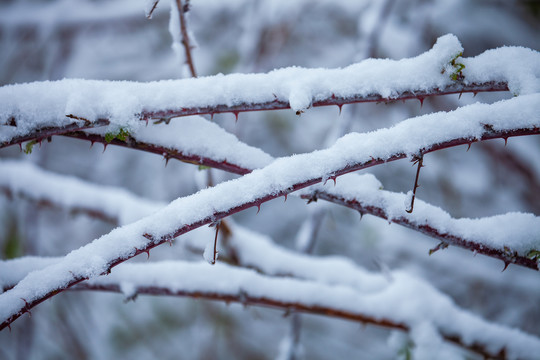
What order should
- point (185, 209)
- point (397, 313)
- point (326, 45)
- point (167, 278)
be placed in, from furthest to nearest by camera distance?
point (326, 45) < point (397, 313) < point (167, 278) < point (185, 209)

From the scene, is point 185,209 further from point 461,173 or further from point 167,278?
point 461,173

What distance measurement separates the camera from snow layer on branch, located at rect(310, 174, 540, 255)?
73cm

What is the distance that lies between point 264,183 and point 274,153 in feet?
9.21

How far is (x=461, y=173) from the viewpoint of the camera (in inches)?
115

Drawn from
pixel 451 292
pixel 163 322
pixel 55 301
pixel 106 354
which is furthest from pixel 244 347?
pixel 451 292

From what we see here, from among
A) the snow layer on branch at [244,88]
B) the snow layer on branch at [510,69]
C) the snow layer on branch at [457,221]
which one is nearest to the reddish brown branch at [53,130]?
the snow layer on branch at [244,88]

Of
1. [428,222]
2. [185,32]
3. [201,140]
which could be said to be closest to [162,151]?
[201,140]

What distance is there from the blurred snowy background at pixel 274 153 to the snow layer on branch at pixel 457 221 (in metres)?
1.21

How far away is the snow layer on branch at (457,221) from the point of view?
734mm

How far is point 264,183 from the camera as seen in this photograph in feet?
2.10

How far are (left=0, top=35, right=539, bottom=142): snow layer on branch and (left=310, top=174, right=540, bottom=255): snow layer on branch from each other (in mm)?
201

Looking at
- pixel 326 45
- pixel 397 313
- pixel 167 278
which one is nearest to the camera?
pixel 167 278

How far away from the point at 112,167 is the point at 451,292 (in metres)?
2.96

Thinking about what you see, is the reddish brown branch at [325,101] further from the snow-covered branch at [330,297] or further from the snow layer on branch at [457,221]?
the snow-covered branch at [330,297]
